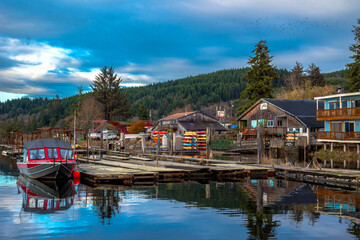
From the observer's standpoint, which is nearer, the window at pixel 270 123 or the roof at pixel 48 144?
the roof at pixel 48 144

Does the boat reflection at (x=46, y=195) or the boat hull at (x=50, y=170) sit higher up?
the boat hull at (x=50, y=170)

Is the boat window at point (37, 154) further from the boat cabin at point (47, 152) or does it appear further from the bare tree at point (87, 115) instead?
the bare tree at point (87, 115)

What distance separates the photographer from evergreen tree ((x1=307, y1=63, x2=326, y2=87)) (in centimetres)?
10875

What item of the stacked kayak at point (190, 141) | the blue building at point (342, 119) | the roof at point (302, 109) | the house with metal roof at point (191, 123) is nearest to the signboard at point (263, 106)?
the roof at point (302, 109)

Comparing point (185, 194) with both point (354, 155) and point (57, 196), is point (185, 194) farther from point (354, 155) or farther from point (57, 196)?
point (354, 155)

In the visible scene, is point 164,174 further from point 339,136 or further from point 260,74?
point 260,74

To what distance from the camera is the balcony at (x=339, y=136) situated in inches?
1827

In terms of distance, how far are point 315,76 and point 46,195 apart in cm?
9616

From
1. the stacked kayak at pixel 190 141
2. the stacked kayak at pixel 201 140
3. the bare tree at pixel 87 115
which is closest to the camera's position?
the stacked kayak at pixel 190 141

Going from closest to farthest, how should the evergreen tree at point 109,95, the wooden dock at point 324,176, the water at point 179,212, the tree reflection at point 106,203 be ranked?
the water at point 179,212, the tree reflection at point 106,203, the wooden dock at point 324,176, the evergreen tree at point 109,95

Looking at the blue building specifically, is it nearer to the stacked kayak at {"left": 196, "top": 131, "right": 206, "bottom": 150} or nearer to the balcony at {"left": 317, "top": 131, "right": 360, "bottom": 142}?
the balcony at {"left": 317, "top": 131, "right": 360, "bottom": 142}

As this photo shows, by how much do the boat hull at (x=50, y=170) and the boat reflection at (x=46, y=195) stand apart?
551mm

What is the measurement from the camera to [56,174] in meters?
31.5

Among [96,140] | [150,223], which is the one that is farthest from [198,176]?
[96,140]
